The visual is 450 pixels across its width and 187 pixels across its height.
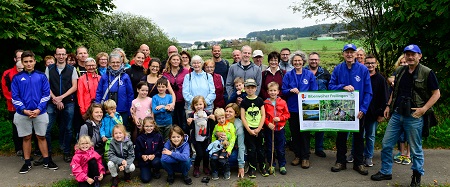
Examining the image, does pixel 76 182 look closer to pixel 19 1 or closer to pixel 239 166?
pixel 239 166

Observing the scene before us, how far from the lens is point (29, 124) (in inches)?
249

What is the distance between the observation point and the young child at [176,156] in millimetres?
5766

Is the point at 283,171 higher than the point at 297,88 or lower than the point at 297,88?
lower

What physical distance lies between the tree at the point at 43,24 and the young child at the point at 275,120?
701 centimetres

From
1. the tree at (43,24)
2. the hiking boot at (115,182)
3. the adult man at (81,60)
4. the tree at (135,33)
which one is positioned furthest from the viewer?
the tree at (135,33)

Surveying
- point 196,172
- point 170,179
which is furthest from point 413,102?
point 170,179

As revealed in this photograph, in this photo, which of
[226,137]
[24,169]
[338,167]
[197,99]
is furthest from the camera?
[24,169]

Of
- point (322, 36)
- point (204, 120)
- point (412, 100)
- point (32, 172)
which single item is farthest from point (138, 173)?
point (322, 36)

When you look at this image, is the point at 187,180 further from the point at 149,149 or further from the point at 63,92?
the point at 63,92

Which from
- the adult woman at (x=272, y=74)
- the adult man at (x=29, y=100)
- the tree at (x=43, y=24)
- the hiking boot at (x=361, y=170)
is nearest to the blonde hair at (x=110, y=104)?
the adult man at (x=29, y=100)

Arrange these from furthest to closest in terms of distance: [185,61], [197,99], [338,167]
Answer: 1. [185,61]
2. [338,167]
3. [197,99]

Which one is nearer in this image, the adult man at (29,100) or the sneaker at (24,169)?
the adult man at (29,100)

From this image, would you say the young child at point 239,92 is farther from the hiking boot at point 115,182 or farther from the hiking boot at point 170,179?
the hiking boot at point 115,182

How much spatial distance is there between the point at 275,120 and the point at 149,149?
235 centimetres
